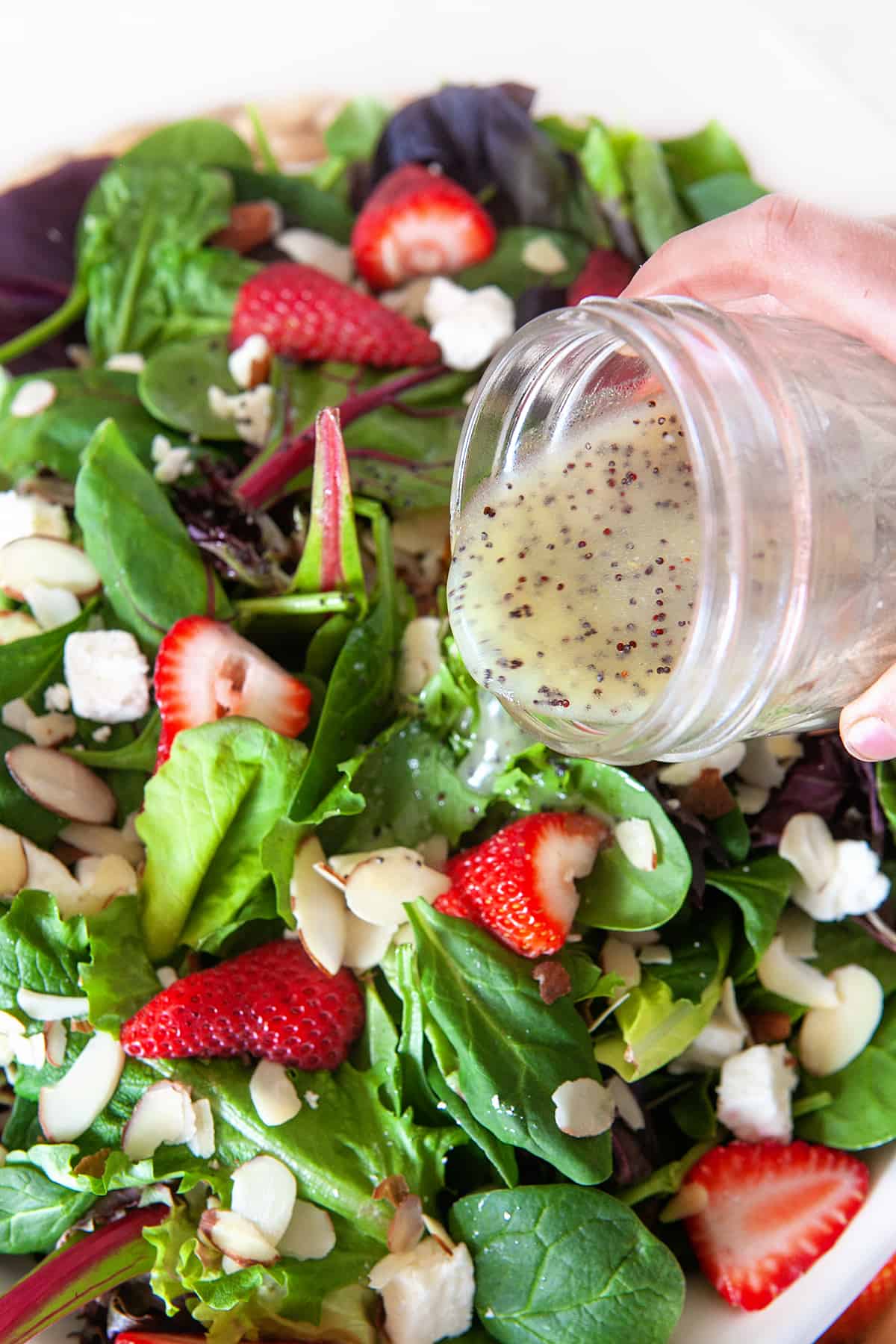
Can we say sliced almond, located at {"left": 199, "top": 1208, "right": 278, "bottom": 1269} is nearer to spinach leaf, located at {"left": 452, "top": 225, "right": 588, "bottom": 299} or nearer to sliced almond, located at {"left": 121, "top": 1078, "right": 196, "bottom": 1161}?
sliced almond, located at {"left": 121, "top": 1078, "right": 196, "bottom": 1161}

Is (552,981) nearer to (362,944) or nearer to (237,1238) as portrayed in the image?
(362,944)

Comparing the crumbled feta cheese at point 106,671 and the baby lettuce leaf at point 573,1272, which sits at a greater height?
the crumbled feta cheese at point 106,671

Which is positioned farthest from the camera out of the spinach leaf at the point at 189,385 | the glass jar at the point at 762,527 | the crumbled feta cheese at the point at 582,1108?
the spinach leaf at the point at 189,385

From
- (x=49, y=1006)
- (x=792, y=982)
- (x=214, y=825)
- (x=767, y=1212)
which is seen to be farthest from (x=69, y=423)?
(x=767, y=1212)

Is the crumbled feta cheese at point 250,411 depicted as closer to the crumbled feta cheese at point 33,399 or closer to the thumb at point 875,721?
the crumbled feta cheese at point 33,399

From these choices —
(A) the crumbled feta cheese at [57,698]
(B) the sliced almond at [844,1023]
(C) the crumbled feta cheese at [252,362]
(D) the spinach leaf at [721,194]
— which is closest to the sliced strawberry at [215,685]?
(A) the crumbled feta cheese at [57,698]

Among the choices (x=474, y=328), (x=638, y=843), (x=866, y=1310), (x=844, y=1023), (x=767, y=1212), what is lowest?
(x=866, y=1310)

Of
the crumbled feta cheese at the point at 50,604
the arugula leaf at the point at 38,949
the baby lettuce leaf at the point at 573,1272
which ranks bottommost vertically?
the baby lettuce leaf at the point at 573,1272
